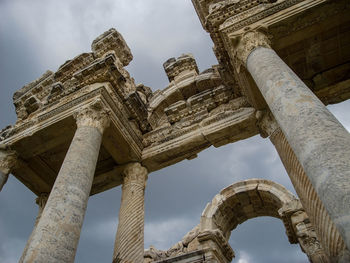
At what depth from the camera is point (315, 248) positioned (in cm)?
894

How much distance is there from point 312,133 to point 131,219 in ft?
18.1

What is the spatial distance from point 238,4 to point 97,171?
23.6 feet

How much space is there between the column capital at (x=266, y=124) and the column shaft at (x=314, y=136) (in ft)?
7.13

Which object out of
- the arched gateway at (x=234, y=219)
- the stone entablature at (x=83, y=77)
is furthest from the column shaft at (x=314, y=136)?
the arched gateway at (x=234, y=219)

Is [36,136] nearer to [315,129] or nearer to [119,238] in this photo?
[119,238]

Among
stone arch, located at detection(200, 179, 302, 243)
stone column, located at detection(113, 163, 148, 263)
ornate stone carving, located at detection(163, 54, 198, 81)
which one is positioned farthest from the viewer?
ornate stone carving, located at detection(163, 54, 198, 81)

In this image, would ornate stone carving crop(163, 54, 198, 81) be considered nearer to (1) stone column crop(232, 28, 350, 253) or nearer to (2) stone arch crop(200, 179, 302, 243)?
(2) stone arch crop(200, 179, 302, 243)

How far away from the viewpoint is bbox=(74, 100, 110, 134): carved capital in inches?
298

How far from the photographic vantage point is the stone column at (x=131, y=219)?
7.13 m

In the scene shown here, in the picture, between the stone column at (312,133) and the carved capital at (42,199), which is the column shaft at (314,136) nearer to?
the stone column at (312,133)

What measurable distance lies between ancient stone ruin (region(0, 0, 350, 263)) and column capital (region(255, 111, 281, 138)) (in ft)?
0.13

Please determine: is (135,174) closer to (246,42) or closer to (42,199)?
(42,199)

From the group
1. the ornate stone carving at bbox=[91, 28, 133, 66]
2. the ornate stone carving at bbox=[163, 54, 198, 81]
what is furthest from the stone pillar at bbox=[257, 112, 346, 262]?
the ornate stone carving at bbox=[91, 28, 133, 66]

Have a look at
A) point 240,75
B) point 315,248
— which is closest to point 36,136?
point 240,75
